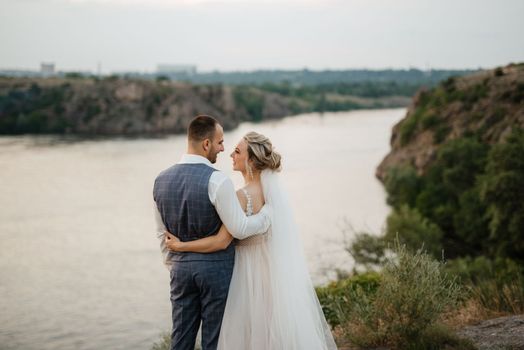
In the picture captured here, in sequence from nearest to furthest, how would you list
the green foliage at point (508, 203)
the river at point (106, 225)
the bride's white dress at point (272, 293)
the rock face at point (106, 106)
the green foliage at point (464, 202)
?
the bride's white dress at point (272, 293)
the river at point (106, 225)
the green foliage at point (508, 203)
the green foliage at point (464, 202)
the rock face at point (106, 106)

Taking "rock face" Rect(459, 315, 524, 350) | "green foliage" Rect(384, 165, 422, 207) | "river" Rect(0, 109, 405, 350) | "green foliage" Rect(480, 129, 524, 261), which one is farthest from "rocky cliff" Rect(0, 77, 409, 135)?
"rock face" Rect(459, 315, 524, 350)

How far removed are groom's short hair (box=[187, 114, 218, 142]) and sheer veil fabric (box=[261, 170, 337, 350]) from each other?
0.67m

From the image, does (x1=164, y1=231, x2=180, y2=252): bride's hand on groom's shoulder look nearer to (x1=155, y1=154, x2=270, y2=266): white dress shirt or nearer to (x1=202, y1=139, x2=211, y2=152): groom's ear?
(x1=155, y1=154, x2=270, y2=266): white dress shirt

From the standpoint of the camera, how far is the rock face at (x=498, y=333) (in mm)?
6070

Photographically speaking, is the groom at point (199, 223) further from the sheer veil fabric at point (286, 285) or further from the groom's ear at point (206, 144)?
the sheer veil fabric at point (286, 285)

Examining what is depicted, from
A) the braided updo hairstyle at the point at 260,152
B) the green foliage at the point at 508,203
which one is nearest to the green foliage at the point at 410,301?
the braided updo hairstyle at the point at 260,152

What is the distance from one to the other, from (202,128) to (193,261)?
0.96m

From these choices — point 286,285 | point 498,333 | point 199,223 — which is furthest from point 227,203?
point 498,333

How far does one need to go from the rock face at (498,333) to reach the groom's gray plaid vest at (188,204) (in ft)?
10.4

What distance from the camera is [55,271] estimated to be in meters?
32.0

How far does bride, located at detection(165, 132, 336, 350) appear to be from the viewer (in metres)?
4.82

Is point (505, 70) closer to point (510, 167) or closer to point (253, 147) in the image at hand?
point (510, 167)

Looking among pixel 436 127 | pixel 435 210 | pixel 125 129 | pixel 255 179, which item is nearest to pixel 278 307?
pixel 255 179

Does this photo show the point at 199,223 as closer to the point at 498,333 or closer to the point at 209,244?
the point at 209,244
